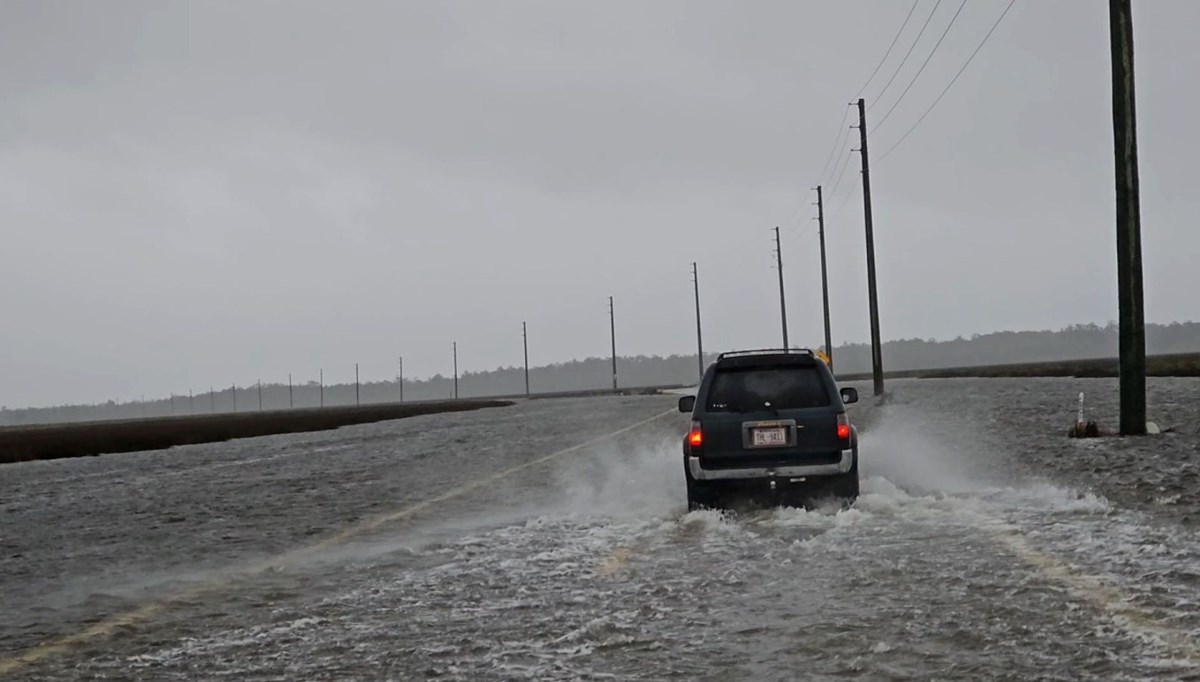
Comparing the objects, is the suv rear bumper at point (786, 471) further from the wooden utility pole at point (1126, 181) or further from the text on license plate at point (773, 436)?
the wooden utility pole at point (1126, 181)

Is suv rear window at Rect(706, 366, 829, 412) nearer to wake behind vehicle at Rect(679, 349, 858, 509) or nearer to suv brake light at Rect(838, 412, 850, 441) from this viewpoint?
wake behind vehicle at Rect(679, 349, 858, 509)

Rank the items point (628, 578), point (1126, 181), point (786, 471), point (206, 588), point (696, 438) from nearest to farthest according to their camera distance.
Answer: point (628, 578)
point (206, 588)
point (786, 471)
point (696, 438)
point (1126, 181)

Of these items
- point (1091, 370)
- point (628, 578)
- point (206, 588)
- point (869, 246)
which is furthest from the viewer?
point (1091, 370)

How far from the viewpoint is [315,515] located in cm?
1545

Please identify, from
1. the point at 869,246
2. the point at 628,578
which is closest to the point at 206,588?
the point at 628,578

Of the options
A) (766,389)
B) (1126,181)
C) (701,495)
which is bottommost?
(701,495)

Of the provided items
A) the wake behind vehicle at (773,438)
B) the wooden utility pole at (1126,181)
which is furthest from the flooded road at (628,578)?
the wooden utility pole at (1126,181)

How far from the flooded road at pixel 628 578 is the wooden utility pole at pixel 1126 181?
7.09 ft

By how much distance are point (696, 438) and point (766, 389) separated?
2.94 feet

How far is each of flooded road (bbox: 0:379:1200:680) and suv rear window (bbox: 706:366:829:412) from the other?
3.81 ft

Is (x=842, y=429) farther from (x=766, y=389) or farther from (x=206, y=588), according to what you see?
(x=206, y=588)

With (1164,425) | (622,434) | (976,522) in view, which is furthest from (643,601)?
(622,434)

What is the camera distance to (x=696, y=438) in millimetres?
12367

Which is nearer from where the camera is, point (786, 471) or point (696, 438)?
point (786, 471)
